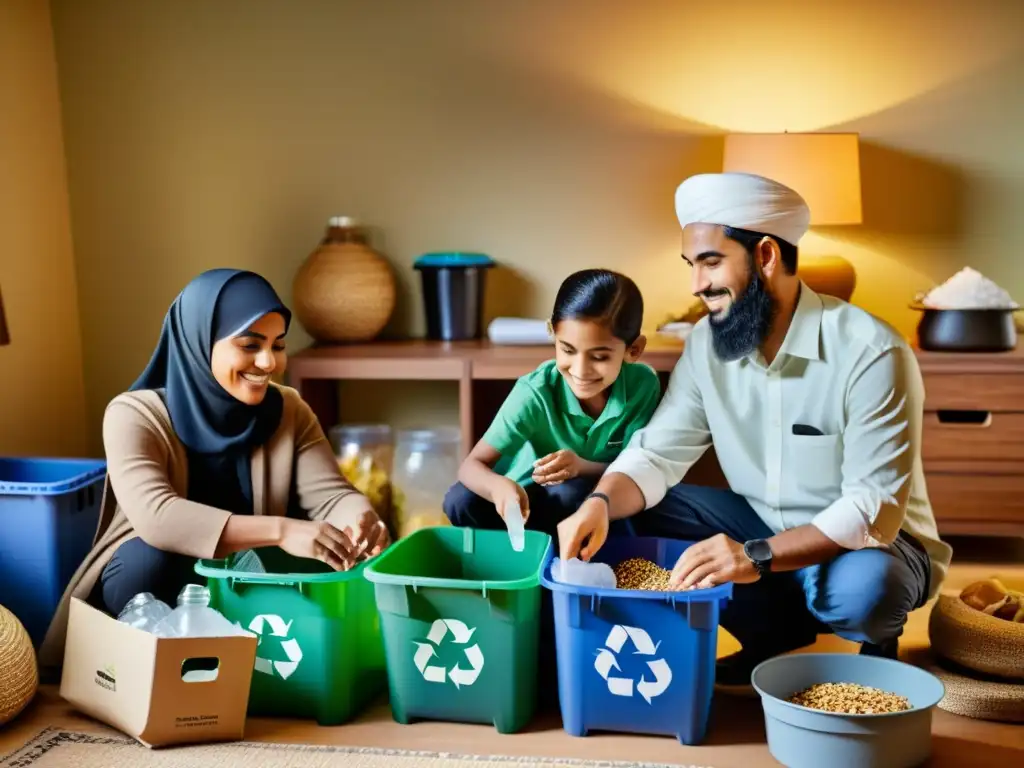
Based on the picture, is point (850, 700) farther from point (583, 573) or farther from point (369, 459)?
point (369, 459)

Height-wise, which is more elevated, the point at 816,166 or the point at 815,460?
the point at 816,166

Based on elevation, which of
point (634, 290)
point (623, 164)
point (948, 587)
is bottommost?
point (948, 587)

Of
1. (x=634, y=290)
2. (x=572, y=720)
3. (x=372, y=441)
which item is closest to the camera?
(x=572, y=720)

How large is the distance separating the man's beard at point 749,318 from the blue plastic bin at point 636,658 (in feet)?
1.73

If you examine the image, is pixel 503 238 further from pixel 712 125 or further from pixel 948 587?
pixel 948 587

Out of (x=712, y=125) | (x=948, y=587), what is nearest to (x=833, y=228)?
(x=712, y=125)

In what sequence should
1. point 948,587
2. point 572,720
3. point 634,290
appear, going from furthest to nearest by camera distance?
point 948,587, point 634,290, point 572,720

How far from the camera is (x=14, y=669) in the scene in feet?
7.27

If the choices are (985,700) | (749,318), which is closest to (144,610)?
(749,318)

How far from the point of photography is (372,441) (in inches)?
139

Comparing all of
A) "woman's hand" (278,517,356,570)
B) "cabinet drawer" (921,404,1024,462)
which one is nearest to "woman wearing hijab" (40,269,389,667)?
"woman's hand" (278,517,356,570)

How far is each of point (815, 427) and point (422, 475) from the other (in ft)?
4.51

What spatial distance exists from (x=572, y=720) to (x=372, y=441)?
151 centimetres

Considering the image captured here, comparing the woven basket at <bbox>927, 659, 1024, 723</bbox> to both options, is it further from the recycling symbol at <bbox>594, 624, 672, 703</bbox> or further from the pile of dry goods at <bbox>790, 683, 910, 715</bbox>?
the recycling symbol at <bbox>594, 624, 672, 703</bbox>
